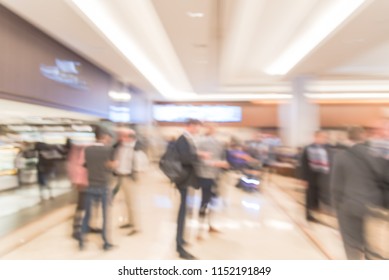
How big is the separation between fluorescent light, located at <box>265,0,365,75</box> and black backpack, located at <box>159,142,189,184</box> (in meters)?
2.66

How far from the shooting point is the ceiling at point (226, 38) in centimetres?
371

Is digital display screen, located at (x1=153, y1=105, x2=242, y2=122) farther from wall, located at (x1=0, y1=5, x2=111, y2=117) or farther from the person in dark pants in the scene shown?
wall, located at (x1=0, y1=5, x2=111, y2=117)

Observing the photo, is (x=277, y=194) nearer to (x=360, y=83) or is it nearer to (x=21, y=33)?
(x=360, y=83)

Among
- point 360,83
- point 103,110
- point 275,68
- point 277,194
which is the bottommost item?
point 277,194

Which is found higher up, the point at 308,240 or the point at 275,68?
the point at 275,68

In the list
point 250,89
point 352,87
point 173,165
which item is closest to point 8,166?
point 173,165

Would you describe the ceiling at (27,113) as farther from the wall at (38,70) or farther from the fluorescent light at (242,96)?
the fluorescent light at (242,96)

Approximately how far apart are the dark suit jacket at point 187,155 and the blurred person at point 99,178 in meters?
0.80

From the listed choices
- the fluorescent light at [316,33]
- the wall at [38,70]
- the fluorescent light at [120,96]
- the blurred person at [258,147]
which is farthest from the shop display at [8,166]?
the fluorescent light at [316,33]

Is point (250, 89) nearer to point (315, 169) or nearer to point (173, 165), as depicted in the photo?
point (315, 169)

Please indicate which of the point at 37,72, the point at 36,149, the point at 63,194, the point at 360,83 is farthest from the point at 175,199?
the point at 360,83

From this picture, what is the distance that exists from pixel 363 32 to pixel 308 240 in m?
2.87

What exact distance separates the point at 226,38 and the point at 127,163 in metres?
2.93
